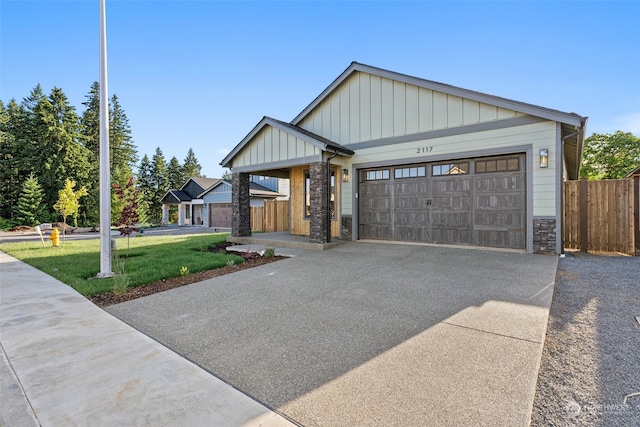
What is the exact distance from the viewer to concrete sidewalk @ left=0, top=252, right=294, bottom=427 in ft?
6.50

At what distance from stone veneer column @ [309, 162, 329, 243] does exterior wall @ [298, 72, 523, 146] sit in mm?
2063

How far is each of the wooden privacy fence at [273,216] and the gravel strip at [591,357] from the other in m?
12.6

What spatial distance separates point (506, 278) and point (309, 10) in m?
11.2

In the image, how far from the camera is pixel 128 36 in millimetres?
9133

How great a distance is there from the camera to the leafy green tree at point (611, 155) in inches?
1105

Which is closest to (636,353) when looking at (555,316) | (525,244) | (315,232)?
(555,316)

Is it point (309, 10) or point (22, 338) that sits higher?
point (309, 10)

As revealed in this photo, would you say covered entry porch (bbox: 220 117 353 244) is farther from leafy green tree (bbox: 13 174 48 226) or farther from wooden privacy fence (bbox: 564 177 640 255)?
leafy green tree (bbox: 13 174 48 226)

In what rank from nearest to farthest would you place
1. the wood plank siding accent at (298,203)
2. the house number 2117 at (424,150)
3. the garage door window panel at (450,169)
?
the garage door window panel at (450,169), the house number 2117 at (424,150), the wood plank siding accent at (298,203)

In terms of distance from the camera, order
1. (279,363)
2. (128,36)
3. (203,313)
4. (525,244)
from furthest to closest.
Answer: (128,36) < (525,244) < (203,313) < (279,363)

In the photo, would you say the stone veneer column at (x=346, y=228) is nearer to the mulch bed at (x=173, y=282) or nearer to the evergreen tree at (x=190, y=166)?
the mulch bed at (x=173, y=282)

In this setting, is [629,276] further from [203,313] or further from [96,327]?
[96,327]

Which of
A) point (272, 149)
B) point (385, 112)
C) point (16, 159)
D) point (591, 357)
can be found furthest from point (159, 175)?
point (591, 357)

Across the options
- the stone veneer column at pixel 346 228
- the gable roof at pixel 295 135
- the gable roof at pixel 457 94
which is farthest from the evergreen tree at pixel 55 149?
the stone veneer column at pixel 346 228
